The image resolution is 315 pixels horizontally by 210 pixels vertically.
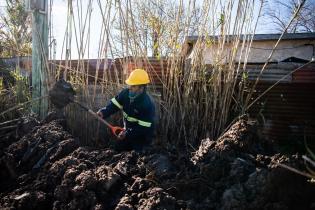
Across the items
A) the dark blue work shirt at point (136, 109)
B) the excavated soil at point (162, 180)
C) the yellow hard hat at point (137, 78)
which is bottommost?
the excavated soil at point (162, 180)

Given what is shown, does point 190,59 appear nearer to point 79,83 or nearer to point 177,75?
point 177,75

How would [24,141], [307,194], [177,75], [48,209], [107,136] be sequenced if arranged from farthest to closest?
[107,136]
[177,75]
[24,141]
[48,209]
[307,194]

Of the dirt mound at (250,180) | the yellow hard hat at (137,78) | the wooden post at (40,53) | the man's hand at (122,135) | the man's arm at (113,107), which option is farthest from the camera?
the wooden post at (40,53)

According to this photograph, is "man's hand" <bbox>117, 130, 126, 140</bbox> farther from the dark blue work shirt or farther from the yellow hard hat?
the yellow hard hat

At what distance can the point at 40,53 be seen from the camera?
184 inches

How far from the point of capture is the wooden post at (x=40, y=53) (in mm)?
4660

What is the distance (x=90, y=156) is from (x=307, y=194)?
5.76 ft

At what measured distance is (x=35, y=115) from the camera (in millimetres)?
4652

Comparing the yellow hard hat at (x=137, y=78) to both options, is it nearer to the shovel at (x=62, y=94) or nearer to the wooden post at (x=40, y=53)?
the shovel at (x=62, y=94)

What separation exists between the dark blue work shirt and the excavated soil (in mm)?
853

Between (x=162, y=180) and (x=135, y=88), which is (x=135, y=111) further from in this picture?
(x=162, y=180)

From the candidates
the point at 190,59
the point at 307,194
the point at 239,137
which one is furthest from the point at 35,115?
the point at 307,194

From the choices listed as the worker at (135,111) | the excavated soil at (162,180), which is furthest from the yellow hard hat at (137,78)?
the excavated soil at (162,180)

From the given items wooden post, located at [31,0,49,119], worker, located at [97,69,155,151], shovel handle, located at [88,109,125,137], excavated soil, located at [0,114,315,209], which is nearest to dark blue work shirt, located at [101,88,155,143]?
worker, located at [97,69,155,151]
